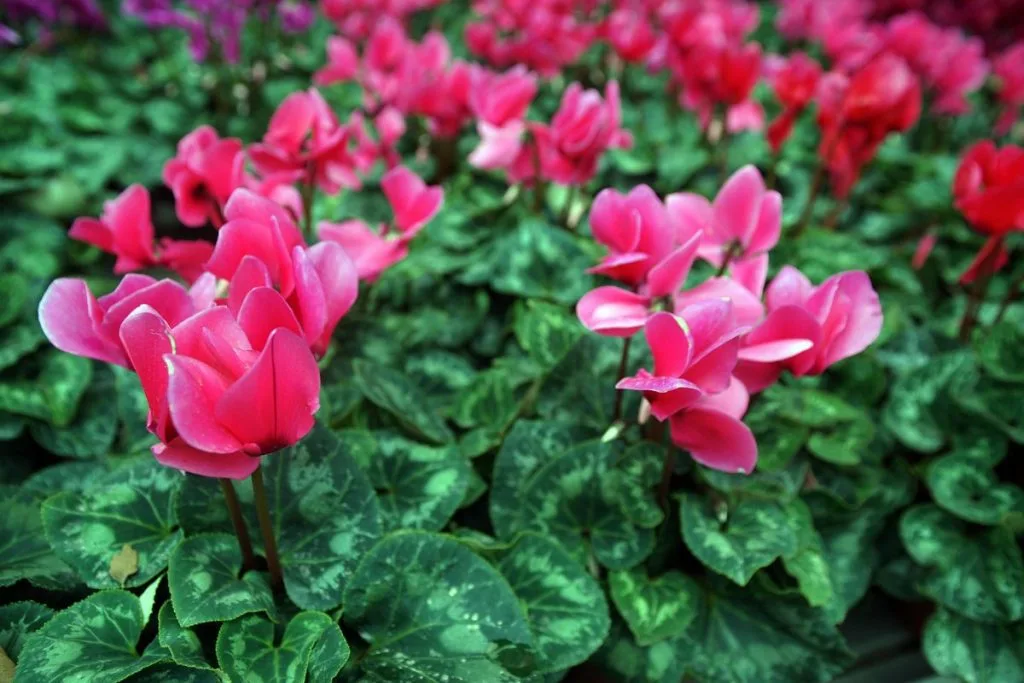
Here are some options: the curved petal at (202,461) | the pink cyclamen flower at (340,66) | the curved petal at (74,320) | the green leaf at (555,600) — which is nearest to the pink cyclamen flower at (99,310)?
the curved petal at (74,320)

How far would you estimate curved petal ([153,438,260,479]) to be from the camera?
0.58 m

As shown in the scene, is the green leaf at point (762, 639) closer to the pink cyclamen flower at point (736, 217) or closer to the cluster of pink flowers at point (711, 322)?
the cluster of pink flowers at point (711, 322)

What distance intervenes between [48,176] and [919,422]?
5.70ft

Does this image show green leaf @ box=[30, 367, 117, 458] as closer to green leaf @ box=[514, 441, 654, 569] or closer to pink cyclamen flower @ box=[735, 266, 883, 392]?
green leaf @ box=[514, 441, 654, 569]

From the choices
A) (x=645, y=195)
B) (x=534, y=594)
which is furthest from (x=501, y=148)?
(x=534, y=594)

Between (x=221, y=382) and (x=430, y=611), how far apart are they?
1.05 ft

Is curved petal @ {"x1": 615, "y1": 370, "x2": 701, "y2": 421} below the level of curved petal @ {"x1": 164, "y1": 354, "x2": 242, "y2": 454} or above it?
below

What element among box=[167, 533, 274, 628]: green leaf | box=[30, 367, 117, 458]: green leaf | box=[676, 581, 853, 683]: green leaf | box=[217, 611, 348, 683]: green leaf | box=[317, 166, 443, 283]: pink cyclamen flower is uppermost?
box=[317, 166, 443, 283]: pink cyclamen flower

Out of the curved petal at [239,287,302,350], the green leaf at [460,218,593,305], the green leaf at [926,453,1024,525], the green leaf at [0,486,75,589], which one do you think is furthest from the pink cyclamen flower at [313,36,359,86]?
the green leaf at [926,453,1024,525]

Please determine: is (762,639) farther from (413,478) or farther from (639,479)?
(413,478)

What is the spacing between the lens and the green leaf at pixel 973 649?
1.04 metres

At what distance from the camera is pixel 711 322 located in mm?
708

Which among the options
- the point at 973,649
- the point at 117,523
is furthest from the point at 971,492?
the point at 117,523

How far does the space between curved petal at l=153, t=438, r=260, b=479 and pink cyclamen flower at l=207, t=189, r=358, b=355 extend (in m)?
0.11
